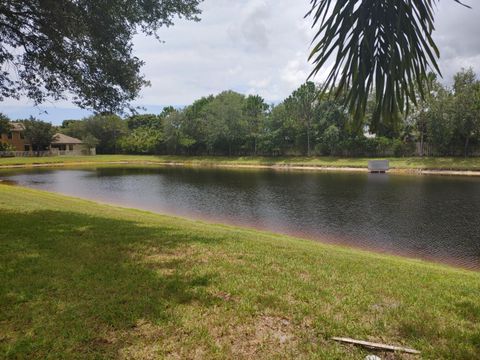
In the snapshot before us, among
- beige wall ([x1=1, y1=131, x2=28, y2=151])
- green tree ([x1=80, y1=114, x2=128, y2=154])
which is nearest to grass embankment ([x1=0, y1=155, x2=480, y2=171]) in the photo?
green tree ([x1=80, y1=114, x2=128, y2=154])

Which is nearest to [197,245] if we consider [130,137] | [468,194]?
[468,194]

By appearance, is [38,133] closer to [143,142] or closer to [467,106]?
[143,142]

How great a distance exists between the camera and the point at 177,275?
5.74 metres

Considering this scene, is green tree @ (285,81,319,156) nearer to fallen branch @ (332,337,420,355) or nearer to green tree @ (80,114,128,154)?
green tree @ (80,114,128,154)

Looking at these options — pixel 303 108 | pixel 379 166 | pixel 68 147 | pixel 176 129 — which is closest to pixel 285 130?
pixel 303 108

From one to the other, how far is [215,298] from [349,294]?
2060 millimetres

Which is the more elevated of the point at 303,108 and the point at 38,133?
the point at 303,108

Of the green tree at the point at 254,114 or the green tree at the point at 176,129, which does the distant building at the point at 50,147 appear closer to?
the green tree at the point at 176,129

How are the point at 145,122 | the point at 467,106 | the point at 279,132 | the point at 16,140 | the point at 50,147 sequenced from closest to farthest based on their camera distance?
the point at 467,106
the point at 279,132
the point at 16,140
the point at 50,147
the point at 145,122

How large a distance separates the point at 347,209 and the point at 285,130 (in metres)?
41.9

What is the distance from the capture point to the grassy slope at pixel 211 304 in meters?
3.76

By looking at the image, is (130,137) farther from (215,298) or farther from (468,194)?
(215,298)

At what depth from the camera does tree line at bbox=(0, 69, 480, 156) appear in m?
46.1

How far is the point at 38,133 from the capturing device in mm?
72375
